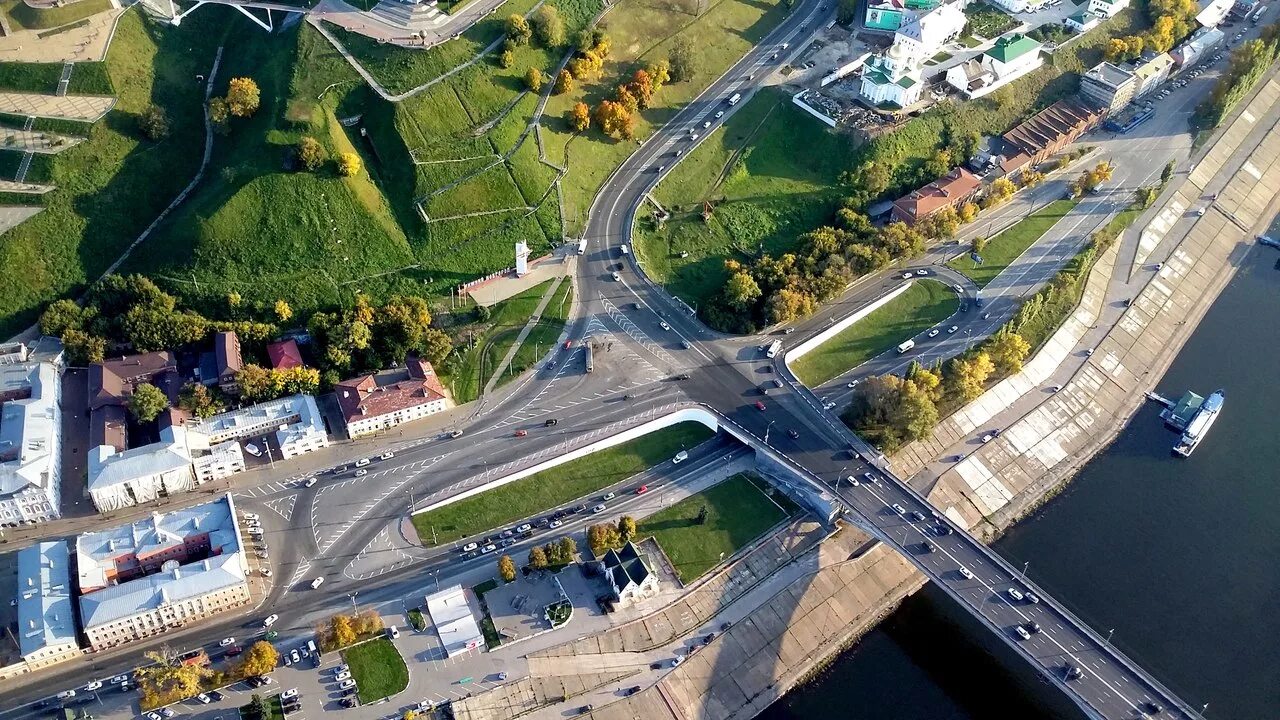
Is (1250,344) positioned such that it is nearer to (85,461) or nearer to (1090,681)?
(1090,681)

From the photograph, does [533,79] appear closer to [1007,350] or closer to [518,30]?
[518,30]

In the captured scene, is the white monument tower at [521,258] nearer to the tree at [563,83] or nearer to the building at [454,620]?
the tree at [563,83]

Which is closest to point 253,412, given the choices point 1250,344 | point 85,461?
point 85,461

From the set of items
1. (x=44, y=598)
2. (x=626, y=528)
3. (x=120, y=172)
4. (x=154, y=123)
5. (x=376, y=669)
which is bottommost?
(x=376, y=669)

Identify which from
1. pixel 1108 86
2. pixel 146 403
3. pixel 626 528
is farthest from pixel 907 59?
pixel 146 403

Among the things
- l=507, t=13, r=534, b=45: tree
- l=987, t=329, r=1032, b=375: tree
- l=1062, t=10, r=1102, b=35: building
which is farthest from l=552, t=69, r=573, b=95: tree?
l=1062, t=10, r=1102, b=35: building

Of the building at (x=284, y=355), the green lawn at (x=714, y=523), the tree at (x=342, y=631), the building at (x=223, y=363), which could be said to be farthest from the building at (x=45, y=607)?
the green lawn at (x=714, y=523)
